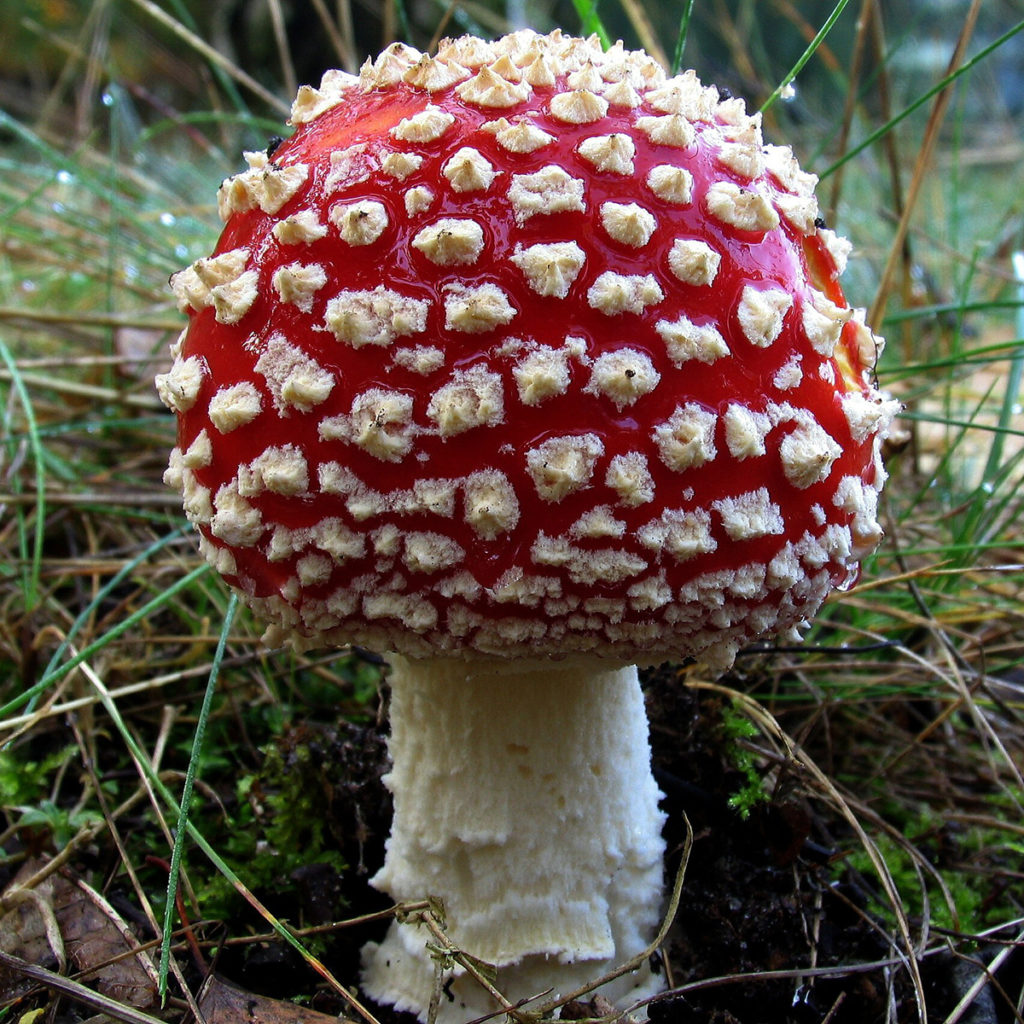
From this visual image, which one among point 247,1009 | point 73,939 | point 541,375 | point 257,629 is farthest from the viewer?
point 257,629

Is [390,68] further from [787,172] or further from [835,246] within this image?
[835,246]

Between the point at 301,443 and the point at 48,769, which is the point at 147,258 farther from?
the point at 301,443

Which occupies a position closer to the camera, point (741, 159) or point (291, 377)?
point (291, 377)

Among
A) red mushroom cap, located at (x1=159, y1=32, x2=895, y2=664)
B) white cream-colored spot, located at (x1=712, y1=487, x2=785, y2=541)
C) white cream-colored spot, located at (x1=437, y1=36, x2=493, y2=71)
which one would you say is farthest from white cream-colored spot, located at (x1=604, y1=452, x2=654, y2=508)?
white cream-colored spot, located at (x1=437, y1=36, x2=493, y2=71)

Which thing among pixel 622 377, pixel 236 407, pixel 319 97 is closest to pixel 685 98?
pixel 622 377

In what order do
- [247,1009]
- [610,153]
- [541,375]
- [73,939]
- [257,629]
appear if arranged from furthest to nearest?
[257,629], [73,939], [247,1009], [610,153], [541,375]

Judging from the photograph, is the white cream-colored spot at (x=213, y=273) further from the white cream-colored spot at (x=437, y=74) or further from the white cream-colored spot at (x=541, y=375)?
the white cream-colored spot at (x=541, y=375)

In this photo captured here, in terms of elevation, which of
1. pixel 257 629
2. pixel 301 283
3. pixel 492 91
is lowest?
pixel 257 629
